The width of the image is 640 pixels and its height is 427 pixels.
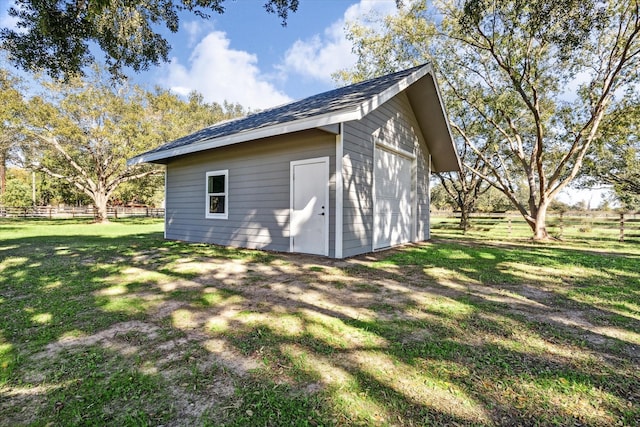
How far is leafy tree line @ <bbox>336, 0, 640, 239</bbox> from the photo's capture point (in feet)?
23.5

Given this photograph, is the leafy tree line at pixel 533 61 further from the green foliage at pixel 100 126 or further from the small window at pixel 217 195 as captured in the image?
the green foliage at pixel 100 126

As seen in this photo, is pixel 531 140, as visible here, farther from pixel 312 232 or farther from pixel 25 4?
pixel 25 4

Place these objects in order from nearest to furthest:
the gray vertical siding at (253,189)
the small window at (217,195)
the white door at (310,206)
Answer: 1. the white door at (310,206)
2. the gray vertical siding at (253,189)
3. the small window at (217,195)

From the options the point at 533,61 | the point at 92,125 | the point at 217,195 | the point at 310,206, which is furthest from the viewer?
the point at 92,125

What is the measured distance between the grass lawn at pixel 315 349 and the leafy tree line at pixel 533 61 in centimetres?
614

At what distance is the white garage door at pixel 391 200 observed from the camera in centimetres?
694

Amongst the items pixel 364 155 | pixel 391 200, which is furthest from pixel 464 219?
pixel 364 155

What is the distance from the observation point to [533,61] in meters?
9.09

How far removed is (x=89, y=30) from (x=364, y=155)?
5547 millimetres

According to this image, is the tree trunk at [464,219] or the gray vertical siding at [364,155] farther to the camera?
the tree trunk at [464,219]

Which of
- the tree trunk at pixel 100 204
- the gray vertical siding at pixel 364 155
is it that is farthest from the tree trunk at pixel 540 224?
the tree trunk at pixel 100 204

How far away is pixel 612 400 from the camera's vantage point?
168cm

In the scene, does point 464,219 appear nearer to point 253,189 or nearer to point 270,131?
point 253,189

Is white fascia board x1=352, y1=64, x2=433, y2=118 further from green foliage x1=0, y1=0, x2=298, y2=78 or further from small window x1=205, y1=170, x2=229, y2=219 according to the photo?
small window x1=205, y1=170, x2=229, y2=219
